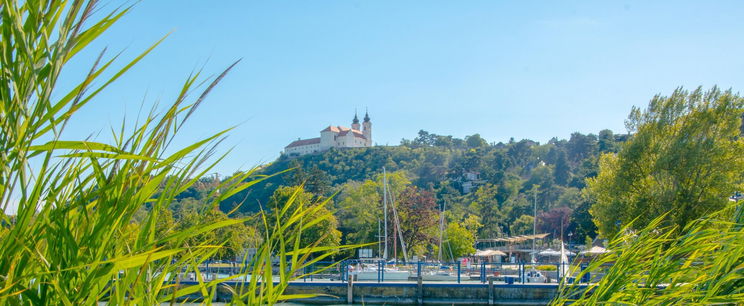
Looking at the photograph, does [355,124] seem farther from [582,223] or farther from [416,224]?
[416,224]

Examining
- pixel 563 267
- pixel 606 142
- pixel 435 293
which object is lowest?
pixel 435 293

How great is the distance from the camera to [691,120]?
26391 mm

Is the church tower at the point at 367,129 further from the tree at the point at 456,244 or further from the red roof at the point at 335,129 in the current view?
the tree at the point at 456,244

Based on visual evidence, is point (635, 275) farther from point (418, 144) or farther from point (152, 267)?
point (418, 144)

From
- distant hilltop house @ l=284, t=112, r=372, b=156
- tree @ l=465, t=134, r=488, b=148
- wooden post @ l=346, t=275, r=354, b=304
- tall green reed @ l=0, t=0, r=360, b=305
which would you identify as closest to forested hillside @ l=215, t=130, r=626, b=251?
tree @ l=465, t=134, r=488, b=148

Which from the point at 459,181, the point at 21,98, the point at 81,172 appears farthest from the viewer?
the point at 459,181

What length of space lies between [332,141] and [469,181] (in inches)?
1473

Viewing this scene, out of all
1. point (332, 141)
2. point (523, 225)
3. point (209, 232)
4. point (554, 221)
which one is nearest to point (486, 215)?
point (523, 225)

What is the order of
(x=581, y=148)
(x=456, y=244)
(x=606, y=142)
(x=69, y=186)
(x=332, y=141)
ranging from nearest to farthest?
(x=69, y=186) < (x=456, y=244) < (x=606, y=142) < (x=581, y=148) < (x=332, y=141)

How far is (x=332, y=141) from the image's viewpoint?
146m

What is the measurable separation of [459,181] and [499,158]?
930cm

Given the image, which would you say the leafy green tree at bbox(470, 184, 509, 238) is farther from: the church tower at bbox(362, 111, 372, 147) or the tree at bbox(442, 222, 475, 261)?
the church tower at bbox(362, 111, 372, 147)

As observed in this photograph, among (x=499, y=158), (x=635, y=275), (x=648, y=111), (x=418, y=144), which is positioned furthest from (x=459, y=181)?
(x=635, y=275)

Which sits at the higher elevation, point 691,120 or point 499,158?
point 499,158
